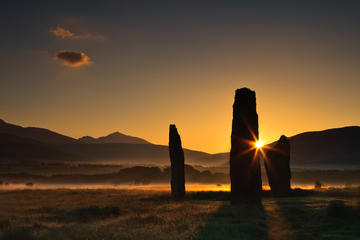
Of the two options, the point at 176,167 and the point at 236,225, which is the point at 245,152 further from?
the point at 236,225

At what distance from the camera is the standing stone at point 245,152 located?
25281mm

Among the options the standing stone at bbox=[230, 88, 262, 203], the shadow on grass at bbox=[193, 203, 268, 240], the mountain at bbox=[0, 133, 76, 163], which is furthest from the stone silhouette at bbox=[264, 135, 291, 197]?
the mountain at bbox=[0, 133, 76, 163]

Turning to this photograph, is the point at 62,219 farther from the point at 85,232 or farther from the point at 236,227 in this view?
the point at 236,227

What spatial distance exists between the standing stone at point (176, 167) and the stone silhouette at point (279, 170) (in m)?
7.14

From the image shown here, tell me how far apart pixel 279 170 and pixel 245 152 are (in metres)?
8.27

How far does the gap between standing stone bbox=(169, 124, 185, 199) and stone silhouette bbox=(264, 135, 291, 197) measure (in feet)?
23.4

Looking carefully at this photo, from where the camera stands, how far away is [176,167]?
32.0 metres

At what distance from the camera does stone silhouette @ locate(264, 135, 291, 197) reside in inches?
1281

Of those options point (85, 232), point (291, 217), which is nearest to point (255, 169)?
point (291, 217)

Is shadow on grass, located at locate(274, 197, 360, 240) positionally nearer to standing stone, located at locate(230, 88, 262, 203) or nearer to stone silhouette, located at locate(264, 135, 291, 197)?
standing stone, located at locate(230, 88, 262, 203)

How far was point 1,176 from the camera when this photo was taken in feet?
240

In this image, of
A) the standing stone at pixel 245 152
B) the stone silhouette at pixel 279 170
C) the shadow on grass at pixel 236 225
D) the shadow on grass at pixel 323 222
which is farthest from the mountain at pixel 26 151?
the shadow on grass at pixel 323 222

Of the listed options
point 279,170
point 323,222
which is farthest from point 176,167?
point 323,222

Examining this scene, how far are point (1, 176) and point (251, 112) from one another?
60416mm
